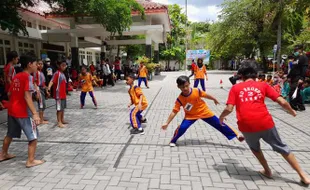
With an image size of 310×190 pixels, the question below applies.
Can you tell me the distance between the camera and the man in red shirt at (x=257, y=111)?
9.55 ft

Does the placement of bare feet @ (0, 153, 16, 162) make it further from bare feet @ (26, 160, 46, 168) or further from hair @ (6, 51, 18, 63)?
hair @ (6, 51, 18, 63)

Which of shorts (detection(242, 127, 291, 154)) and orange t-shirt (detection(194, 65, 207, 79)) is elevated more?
orange t-shirt (detection(194, 65, 207, 79))

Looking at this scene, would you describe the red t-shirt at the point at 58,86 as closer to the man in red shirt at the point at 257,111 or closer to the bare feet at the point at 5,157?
the bare feet at the point at 5,157

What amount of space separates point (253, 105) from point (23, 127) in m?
3.18

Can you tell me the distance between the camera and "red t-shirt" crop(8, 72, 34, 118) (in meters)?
3.48

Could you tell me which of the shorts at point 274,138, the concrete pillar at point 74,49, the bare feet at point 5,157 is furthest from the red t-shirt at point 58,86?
the concrete pillar at point 74,49

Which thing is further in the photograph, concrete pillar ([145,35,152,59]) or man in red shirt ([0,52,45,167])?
concrete pillar ([145,35,152,59])

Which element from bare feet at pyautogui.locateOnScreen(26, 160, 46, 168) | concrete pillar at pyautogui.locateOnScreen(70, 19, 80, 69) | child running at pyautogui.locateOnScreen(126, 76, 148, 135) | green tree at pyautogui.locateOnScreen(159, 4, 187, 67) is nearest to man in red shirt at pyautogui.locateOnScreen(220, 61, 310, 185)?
child running at pyautogui.locateOnScreen(126, 76, 148, 135)

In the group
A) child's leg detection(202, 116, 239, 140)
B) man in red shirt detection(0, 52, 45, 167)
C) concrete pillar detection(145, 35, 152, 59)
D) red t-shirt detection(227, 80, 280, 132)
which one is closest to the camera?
red t-shirt detection(227, 80, 280, 132)

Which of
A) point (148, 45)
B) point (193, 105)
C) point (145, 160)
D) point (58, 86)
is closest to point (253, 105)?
point (193, 105)

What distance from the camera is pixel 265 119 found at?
291 centimetres

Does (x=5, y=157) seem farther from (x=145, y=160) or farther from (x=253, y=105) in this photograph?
(x=253, y=105)

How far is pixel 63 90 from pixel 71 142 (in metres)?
1.64

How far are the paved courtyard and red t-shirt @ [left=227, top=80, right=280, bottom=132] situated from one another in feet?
2.55
